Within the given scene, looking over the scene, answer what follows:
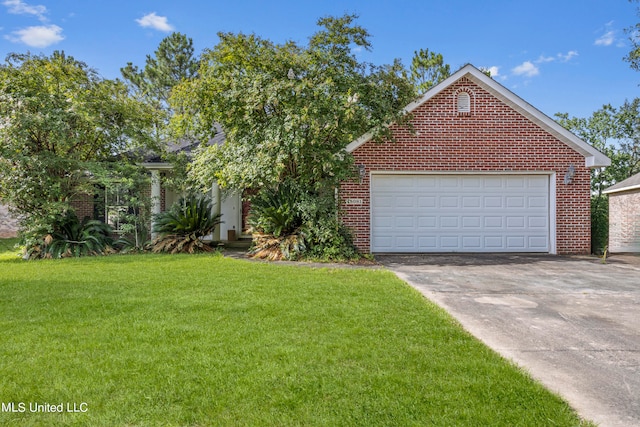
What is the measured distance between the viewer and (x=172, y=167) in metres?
12.4

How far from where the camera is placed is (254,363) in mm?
3188

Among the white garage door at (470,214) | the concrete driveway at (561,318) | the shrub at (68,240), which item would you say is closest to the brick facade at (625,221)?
the white garage door at (470,214)

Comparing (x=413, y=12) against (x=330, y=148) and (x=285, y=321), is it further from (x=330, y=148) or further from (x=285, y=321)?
(x=285, y=321)

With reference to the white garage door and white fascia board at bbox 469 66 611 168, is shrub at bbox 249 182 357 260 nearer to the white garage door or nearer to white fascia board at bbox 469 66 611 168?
the white garage door

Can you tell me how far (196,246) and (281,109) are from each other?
186 inches

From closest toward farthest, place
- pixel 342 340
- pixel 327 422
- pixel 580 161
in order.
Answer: pixel 327 422 < pixel 342 340 < pixel 580 161

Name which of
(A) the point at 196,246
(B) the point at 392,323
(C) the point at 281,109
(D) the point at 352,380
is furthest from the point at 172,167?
(D) the point at 352,380

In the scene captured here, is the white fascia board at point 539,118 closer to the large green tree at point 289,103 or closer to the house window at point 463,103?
the house window at point 463,103

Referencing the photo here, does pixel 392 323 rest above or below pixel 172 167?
below

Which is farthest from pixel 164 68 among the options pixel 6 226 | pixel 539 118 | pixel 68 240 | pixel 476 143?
pixel 539 118

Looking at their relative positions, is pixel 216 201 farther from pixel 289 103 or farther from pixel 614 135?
pixel 614 135

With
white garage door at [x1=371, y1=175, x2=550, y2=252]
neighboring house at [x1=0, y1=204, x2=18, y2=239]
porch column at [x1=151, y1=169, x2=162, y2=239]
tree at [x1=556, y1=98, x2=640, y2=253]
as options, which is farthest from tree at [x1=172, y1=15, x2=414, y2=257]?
tree at [x1=556, y1=98, x2=640, y2=253]

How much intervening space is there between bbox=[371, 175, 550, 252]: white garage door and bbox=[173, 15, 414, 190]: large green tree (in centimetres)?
208

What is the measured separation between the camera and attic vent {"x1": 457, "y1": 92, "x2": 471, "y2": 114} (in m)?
10.8
